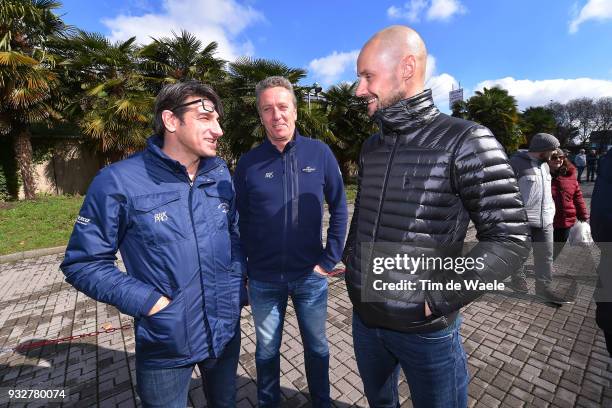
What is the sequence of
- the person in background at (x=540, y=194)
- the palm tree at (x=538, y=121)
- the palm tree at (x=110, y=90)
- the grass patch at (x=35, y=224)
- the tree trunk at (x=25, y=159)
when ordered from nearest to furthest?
the person in background at (x=540, y=194) → the grass patch at (x=35, y=224) → the palm tree at (x=110, y=90) → the tree trunk at (x=25, y=159) → the palm tree at (x=538, y=121)

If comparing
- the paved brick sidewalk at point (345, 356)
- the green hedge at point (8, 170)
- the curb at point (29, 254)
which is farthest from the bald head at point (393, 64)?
the green hedge at point (8, 170)

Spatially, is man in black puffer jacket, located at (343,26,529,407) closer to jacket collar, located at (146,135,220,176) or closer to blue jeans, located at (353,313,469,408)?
blue jeans, located at (353,313,469,408)

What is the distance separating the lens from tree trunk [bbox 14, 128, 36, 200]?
39.4 ft

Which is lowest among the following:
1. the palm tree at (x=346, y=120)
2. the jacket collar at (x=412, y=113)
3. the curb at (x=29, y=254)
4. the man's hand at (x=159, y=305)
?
the curb at (x=29, y=254)

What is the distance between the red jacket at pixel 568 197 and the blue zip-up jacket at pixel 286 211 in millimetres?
3642

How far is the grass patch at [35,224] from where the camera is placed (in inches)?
304

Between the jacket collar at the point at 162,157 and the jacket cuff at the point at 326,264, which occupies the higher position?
the jacket collar at the point at 162,157

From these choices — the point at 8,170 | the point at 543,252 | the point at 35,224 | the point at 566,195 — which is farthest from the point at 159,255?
the point at 8,170

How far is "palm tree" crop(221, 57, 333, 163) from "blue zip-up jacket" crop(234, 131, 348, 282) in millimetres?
9921

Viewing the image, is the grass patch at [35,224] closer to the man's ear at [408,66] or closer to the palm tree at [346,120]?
the man's ear at [408,66]

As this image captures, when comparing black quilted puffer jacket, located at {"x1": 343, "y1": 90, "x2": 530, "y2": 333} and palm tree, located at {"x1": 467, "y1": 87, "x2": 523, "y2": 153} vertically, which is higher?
palm tree, located at {"x1": 467, "y1": 87, "x2": 523, "y2": 153}

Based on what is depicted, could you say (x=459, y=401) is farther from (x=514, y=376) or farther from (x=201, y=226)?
(x=514, y=376)

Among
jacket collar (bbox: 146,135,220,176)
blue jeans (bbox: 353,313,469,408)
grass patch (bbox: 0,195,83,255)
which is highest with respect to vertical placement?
jacket collar (bbox: 146,135,220,176)

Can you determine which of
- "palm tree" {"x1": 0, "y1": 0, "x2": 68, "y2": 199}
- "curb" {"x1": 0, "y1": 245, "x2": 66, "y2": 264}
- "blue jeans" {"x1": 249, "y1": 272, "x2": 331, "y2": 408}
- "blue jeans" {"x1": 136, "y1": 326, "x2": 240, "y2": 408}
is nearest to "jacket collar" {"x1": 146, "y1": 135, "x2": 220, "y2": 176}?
"blue jeans" {"x1": 249, "y1": 272, "x2": 331, "y2": 408}
